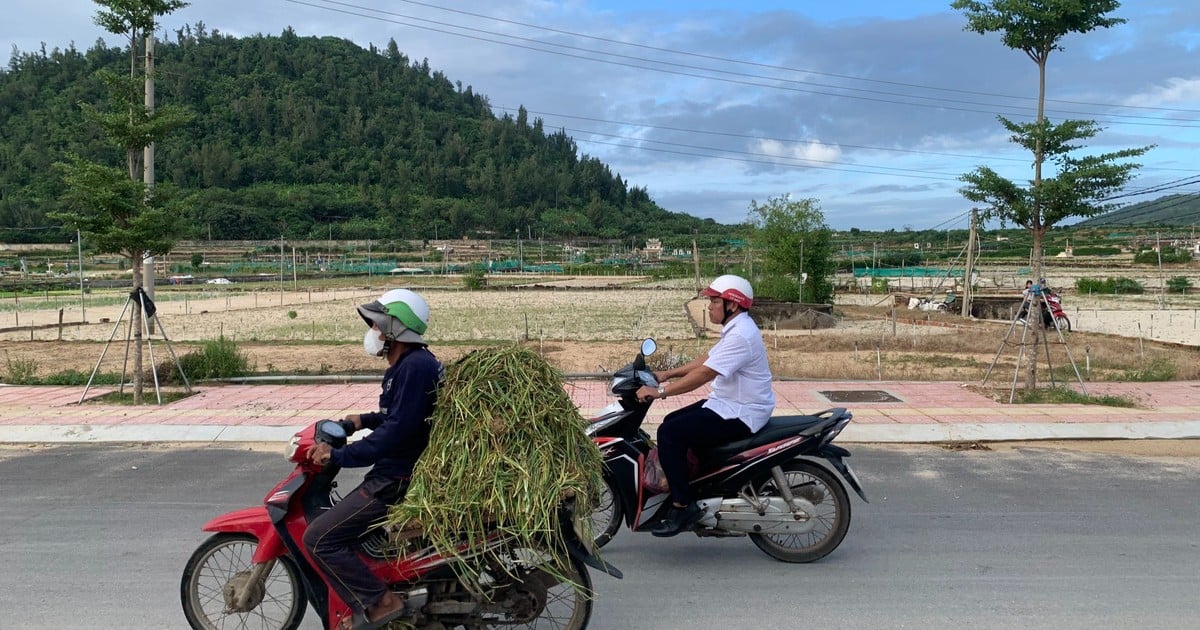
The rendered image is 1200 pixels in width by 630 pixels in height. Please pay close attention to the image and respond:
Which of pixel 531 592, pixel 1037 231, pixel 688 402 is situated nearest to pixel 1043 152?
pixel 1037 231

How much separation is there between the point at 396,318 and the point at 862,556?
3388 millimetres

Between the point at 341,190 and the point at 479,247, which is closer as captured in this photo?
the point at 479,247

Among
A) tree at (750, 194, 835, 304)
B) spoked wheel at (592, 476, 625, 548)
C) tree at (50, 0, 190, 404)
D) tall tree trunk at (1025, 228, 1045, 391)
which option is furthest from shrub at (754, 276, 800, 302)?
spoked wheel at (592, 476, 625, 548)

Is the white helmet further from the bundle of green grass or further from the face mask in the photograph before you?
the bundle of green grass

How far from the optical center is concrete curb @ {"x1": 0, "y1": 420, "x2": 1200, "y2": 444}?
8.85m

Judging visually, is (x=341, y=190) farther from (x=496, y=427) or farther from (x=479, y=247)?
(x=496, y=427)

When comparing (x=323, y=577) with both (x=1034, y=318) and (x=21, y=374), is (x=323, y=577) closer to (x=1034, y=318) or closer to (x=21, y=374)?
(x=1034, y=318)

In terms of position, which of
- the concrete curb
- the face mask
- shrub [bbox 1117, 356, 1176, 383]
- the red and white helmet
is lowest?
the concrete curb

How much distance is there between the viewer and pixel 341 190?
5369 inches

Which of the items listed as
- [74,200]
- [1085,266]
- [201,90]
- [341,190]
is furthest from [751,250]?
[201,90]

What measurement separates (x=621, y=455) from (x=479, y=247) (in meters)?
105

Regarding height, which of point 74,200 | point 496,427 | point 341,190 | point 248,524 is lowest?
point 248,524

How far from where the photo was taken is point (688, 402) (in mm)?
10703

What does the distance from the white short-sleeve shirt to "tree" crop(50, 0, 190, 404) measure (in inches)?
354
